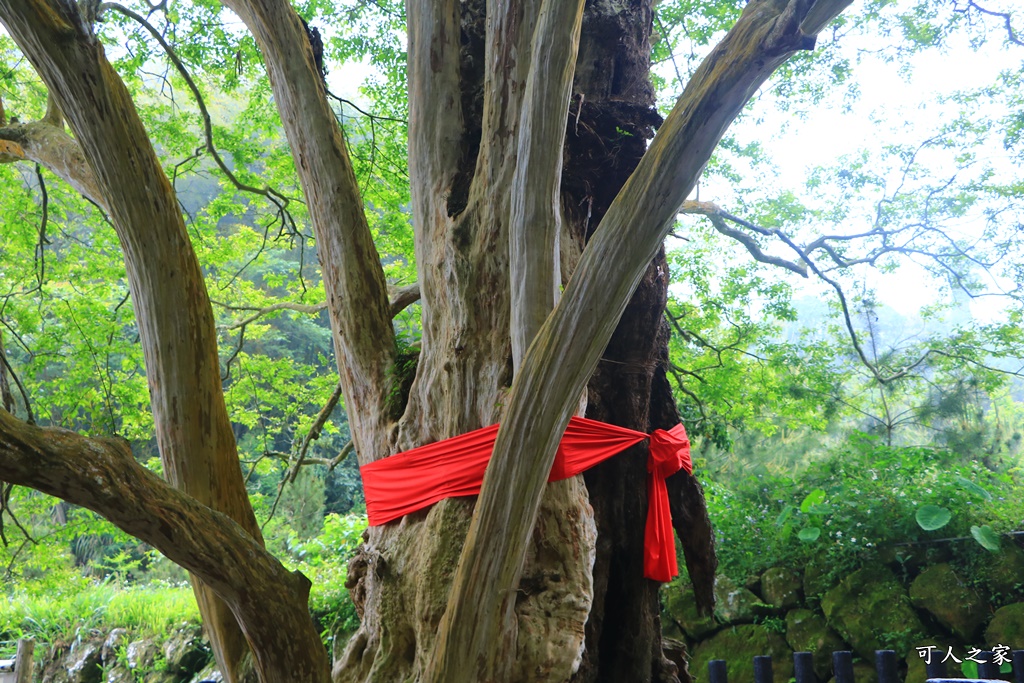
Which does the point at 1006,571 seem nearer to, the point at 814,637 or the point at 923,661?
the point at 923,661

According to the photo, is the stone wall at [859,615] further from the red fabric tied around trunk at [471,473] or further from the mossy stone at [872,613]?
the red fabric tied around trunk at [471,473]

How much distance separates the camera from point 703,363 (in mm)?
7789

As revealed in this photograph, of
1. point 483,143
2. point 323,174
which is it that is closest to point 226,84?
point 323,174

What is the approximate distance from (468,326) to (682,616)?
5048 mm

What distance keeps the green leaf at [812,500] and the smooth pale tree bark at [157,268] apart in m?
5.12

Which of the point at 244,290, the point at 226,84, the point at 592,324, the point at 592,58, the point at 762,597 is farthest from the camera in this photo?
the point at 244,290

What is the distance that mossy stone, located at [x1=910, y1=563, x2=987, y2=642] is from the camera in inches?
230

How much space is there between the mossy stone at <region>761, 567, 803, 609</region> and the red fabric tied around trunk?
3899 millimetres

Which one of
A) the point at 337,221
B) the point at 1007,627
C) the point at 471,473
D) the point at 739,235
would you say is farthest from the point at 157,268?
the point at 1007,627

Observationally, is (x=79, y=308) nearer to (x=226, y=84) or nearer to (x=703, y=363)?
(x=226, y=84)

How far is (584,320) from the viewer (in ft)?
6.95

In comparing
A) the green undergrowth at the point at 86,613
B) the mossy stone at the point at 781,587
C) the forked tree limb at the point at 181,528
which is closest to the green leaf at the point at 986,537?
the mossy stone at the point at 781,587

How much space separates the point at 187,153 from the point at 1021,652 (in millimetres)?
7287

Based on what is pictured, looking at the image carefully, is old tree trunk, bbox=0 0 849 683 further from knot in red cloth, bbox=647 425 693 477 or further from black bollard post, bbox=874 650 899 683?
black bollard post, bbox=874 650 899 683
